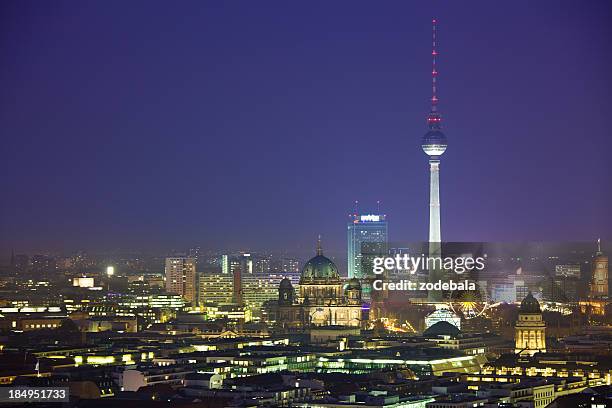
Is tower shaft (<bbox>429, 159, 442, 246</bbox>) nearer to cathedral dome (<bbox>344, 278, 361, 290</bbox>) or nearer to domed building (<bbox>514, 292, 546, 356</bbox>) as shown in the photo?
cathedral dome (<bbox>344, 278, 361, 290</bbox>)

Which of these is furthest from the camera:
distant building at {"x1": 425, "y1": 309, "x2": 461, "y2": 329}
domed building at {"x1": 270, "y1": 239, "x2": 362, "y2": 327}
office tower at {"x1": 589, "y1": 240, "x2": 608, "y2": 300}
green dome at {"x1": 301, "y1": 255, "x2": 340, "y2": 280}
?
office tower at {"x1": 589, "y1": 240, "x2": 608, "y2": 300}

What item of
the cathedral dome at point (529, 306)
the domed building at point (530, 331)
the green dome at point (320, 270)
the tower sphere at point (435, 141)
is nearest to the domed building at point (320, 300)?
the green dome at point (320, 270)

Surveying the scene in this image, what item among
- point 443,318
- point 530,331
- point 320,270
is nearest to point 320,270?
point 320,270

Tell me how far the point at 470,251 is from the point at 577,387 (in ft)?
215

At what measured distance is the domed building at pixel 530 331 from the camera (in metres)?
129

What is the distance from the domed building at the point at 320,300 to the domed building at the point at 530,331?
22.0 meters

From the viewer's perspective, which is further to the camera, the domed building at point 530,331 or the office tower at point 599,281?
the office tower at point 599,281

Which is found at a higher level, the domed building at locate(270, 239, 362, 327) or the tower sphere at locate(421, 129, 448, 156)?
the tower sphere at locate(421, 129, 448, 156)

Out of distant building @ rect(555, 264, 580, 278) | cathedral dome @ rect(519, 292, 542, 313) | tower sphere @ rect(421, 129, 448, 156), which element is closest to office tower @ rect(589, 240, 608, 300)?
distant building @ rect(555, 264, 580, 278)

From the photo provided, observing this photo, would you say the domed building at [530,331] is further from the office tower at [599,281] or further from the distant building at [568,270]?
the distant building at [568,270]

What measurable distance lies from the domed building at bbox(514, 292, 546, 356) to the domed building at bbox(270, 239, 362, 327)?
2195cm

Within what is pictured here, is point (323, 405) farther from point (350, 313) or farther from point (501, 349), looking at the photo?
point (350, 313)

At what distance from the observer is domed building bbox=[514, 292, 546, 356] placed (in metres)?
129

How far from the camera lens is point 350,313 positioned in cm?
15388
